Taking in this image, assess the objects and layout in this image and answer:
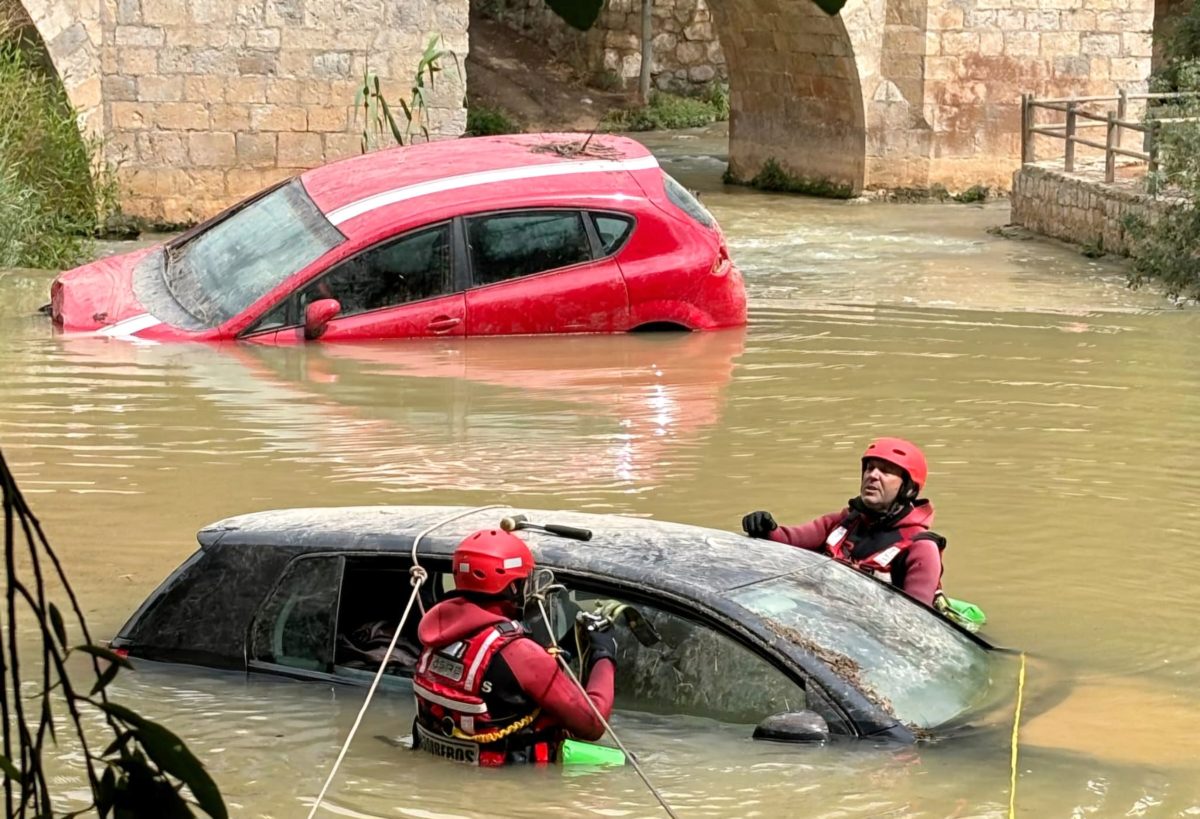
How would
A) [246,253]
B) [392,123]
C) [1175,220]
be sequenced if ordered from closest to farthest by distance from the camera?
[246,253] < [1175,220] < [392,123]

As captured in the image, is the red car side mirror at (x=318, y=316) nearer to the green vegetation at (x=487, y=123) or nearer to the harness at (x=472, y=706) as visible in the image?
the harness at (x=472, y=706)

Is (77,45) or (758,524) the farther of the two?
(77,45)

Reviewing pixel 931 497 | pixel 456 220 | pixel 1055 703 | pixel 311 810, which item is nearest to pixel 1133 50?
pixel 456 220

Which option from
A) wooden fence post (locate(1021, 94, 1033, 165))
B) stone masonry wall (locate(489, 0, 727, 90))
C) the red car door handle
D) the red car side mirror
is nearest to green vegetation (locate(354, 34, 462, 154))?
wooden fence post (locate(1021, 94, 1033, 165))

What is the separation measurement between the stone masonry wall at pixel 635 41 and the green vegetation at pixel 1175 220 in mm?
15228

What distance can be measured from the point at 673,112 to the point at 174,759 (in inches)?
1128

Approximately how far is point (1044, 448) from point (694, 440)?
1.67 m

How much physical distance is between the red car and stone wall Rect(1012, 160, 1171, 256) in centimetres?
519

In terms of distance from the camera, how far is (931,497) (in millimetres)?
8734

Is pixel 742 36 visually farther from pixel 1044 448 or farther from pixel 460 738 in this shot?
pixel 460 738

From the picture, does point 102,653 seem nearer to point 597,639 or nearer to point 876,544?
point 597,639

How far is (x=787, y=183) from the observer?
22938 mm

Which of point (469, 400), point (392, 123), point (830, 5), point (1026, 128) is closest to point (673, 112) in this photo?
point (1026, 128)

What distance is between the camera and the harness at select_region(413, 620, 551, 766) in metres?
5.19
